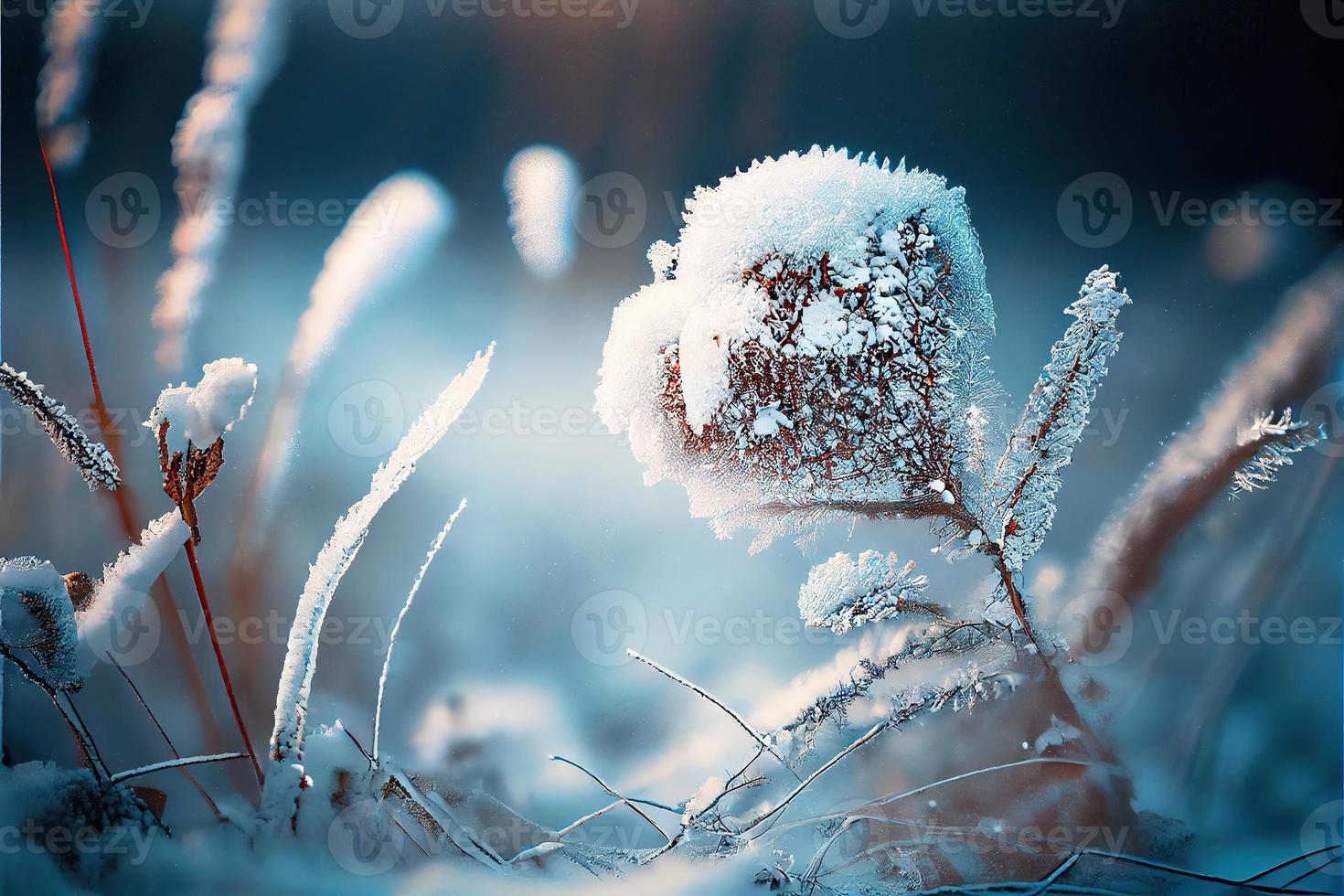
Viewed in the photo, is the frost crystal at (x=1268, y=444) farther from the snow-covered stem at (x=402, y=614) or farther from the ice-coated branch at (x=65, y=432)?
the ice-coated branch at (x=65, y=432)

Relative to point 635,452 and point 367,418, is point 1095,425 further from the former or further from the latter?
point 367,418

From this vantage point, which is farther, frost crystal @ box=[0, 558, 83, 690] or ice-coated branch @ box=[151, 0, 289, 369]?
ice-coated branch @ box=[151, 0, 289, 369]

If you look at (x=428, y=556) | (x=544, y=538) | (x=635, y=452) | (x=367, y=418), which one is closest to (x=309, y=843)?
(x=428, y=556)

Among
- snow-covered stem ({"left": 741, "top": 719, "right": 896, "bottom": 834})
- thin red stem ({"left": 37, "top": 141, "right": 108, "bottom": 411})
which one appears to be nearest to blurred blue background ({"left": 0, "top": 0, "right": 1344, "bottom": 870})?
thin red stem ({"left": 37, "top": 141, "right": 108, "bottom": 411})

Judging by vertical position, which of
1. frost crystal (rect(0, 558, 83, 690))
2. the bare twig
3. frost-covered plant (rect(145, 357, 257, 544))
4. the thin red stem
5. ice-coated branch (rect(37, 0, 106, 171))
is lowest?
the bare twig

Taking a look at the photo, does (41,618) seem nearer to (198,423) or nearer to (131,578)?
(131,578)

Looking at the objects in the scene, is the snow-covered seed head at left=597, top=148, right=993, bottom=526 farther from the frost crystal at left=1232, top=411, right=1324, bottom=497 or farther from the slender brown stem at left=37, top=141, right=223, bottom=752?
the slender brown stem at left=37, top=141, right=223, bottom=752
